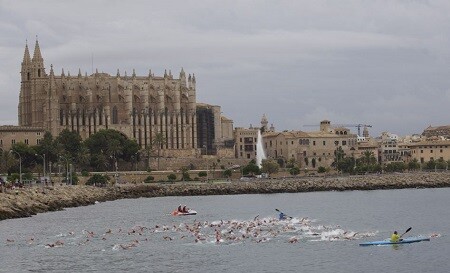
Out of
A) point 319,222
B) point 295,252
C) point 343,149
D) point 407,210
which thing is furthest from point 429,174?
point 295,252

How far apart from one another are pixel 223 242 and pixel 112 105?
122872mm

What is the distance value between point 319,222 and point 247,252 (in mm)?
21149

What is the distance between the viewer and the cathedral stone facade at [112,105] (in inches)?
6850

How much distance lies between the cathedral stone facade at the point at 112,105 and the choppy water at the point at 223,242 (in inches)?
3192

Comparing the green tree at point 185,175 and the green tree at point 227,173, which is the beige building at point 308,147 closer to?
the green tree at point 227,173

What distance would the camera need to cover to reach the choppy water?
164 ft

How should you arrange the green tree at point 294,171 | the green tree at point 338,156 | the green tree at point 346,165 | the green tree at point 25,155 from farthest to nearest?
the green tree at point 338,156
the green tree at point 346,165
the green tree at point 294,171
the green tree at point 25,155

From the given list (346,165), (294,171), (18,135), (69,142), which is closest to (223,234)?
(69,142)

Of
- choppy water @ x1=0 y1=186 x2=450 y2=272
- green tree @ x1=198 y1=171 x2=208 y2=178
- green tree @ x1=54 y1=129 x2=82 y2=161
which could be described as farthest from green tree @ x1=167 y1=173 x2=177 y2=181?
choppy water @ x1=0 y1=186 x2=450 y2=272

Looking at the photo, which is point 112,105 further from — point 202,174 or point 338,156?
point 338,156

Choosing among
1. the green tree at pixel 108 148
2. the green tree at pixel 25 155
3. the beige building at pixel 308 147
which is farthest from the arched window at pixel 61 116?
the beige building at pixel 308 147

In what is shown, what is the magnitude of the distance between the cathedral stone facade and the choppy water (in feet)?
266

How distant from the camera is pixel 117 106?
595 feet

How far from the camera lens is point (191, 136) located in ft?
597
